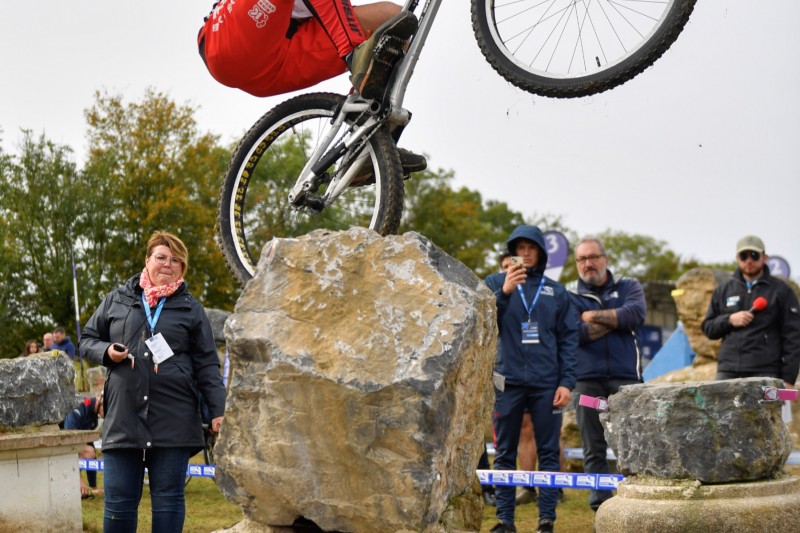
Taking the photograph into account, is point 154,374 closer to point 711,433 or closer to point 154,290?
point 154,290

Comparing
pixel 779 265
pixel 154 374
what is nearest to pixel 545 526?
pixel 154 374

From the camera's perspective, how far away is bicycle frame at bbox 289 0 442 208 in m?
5.35

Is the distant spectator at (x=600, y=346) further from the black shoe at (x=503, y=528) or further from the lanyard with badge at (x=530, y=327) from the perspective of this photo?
the black shoe at (x=503, y=528)

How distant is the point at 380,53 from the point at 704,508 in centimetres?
289

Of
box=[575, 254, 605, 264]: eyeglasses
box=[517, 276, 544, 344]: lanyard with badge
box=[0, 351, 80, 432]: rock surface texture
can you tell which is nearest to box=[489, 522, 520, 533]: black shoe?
box=[517, 276, 544, 344]: lanyard with badge

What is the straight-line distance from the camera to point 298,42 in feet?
18.5

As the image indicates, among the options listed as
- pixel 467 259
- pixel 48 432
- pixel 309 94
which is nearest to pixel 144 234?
pixel 467 259

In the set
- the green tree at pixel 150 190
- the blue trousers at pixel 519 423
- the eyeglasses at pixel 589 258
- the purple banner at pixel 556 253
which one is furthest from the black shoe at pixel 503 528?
the green tree at pixel 150 190

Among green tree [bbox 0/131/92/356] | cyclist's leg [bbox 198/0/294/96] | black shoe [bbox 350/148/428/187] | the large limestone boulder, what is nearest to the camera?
the large limestone boulder

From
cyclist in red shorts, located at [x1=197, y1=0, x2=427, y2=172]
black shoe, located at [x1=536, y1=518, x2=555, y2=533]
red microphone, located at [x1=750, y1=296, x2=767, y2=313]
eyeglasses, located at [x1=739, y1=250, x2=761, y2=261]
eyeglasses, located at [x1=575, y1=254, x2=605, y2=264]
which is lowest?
black shoe, located at [x1=536, y1=518, x2=555, y2=533]

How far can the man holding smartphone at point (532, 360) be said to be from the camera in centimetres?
660

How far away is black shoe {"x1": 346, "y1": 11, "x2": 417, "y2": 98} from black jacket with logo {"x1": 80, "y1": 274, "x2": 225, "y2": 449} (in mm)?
1444

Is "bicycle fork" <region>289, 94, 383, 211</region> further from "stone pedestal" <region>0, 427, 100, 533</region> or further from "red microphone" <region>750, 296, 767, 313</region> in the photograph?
"red microphone" <region>750, 296, 767, 313</region>

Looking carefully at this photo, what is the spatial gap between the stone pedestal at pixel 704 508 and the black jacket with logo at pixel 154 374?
221 cm
